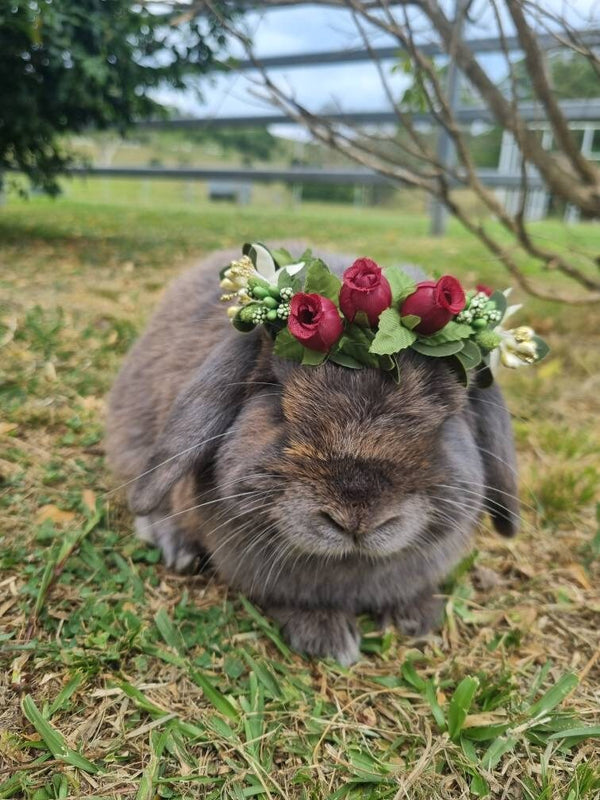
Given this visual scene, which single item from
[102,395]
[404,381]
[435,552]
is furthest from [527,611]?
[102,395]

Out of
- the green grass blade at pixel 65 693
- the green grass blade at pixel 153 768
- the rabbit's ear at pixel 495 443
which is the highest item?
the rabbit's ear at pixel 495 443

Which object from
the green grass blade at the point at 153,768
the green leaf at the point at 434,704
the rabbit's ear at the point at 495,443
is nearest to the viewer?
the green grass blade at the point at 153,768

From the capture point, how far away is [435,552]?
7.08ft

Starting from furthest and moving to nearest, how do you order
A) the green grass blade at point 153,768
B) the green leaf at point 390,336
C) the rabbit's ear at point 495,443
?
the rabbit's ear at point 495,443
the green leaf at point 390,336
the green grass blade at point 153,768

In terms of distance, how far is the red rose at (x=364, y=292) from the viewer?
74.0 inches

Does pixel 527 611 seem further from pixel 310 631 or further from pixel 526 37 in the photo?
pixel 526 37

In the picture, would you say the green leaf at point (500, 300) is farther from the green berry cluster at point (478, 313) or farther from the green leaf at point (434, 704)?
the green leaf at point (434, 704)

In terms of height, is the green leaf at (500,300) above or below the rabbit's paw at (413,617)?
above

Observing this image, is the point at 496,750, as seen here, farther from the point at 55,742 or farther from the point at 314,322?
the point at 314,322

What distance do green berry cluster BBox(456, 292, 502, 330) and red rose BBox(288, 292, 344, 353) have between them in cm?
45

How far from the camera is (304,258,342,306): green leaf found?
6.46 feet

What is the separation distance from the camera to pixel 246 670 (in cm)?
210

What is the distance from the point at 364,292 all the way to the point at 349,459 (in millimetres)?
496

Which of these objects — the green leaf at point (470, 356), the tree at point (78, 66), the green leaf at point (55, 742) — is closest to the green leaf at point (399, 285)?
the green leaf at point (470, 356)
